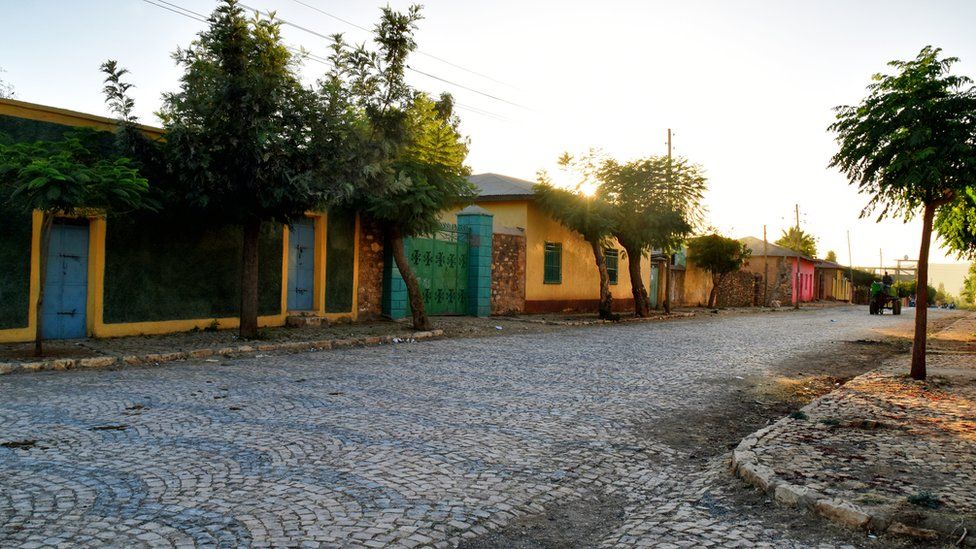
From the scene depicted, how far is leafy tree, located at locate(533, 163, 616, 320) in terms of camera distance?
22.5 metres

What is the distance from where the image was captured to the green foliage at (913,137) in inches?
326

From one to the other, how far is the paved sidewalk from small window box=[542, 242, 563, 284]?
55.4ft

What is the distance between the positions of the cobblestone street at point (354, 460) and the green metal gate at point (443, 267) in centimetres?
952

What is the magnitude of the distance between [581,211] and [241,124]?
43.2 ft

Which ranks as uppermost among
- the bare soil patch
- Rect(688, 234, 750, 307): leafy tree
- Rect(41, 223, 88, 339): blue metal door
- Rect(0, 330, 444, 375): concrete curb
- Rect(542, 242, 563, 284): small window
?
Rect(688, 234, 750, 307): leafy tree

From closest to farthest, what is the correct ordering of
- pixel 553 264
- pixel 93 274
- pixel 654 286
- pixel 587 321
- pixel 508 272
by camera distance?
1. pixel 93 274
2. pixel 587 321
3. pixel 508 272
4. pixel 553 264
5. pixel 654 286

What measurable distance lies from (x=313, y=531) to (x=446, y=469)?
4.63 feet

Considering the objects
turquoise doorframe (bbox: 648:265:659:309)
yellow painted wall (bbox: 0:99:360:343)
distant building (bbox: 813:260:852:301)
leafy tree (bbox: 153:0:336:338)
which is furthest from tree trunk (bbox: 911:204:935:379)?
distant building (bbox: 813:260:852:301)

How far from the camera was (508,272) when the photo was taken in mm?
23031

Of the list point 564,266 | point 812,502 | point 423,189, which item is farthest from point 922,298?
point 564,266

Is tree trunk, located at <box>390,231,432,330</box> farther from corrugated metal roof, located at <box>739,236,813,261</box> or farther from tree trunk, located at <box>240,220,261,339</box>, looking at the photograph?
corrugated metal roof, located at <box>739,236,813,261</box>

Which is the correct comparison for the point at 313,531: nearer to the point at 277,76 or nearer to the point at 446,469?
the point at 446,469

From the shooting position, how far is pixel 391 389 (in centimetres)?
839

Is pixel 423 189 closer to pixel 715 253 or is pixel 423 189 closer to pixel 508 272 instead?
pixel 508 272
